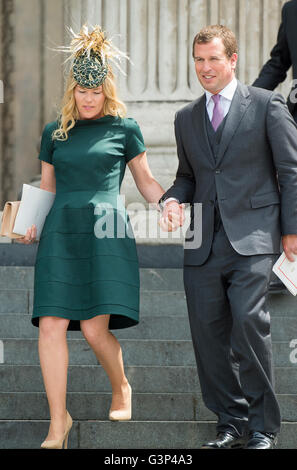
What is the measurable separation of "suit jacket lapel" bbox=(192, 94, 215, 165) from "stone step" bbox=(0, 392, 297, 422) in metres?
1.30

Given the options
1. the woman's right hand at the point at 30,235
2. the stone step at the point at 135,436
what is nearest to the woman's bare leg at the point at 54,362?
the stone step at the point at 135,436

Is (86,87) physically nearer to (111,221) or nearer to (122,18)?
(111,221)

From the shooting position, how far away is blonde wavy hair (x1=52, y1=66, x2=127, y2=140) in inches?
212

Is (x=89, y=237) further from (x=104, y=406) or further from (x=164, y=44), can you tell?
(x=164, y=44)

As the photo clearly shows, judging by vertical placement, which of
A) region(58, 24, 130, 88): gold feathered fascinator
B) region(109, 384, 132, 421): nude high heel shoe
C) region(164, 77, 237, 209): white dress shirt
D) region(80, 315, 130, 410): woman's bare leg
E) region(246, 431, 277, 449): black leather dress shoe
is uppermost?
region(58, 24, 130, 88): gold feathered fascinator

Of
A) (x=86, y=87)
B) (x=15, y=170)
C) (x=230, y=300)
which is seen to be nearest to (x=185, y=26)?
(x=15, y=170)

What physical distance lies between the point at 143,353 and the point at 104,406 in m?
0.77

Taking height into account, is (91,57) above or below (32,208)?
above

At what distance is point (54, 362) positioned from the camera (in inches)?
204

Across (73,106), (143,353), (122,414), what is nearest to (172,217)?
(73,106)

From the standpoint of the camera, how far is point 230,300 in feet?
16.6

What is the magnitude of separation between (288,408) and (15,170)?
6.34 meters

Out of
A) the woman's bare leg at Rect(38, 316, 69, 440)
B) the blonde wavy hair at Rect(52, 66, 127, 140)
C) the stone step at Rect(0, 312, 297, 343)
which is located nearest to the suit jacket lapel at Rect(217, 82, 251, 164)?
the blonde wavy hair at Rect(52, 66, 127, 140)

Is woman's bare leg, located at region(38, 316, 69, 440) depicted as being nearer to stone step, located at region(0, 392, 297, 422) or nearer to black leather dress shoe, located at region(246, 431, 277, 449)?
stone step, located at region(0, 392, 297, 422)
